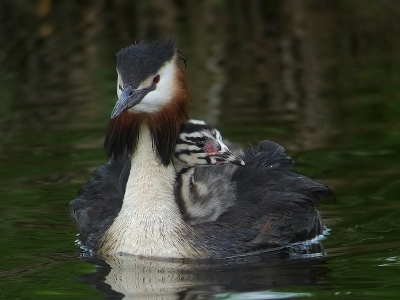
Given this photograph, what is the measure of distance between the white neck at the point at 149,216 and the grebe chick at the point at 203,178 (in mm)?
157

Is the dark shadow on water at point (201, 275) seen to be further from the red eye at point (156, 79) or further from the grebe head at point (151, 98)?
the red eye at point (156, 79)

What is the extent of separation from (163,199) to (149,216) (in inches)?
6.9

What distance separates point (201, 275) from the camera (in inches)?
314

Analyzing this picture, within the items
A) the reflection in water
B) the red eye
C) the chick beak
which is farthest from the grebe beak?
the reflection in water

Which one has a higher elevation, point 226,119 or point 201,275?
point 226,119

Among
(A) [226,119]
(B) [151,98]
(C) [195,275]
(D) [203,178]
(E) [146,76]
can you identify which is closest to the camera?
(C) [195,275]

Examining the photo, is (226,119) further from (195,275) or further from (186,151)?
(195,275)

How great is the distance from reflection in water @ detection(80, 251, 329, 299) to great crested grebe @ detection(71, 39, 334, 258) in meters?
0.13

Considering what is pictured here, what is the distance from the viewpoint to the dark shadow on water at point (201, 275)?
753 cm

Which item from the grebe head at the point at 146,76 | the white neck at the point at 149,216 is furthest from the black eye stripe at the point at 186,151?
the grebe head at the point at 146,76

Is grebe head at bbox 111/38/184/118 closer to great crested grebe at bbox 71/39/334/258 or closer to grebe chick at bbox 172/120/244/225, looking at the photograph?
great crested grebe at bbox 71/39/334/258

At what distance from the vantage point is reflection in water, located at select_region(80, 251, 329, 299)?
7.55 meters

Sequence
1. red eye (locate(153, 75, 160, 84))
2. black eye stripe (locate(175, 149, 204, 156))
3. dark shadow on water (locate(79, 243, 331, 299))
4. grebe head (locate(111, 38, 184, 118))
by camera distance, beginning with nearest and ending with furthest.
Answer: dark shadow on water (locate(79, 243, 331, 299)) < grebe head (locate(111, 38, 184, 118)) < red eye (locate(153, 75, 160, 84)) < black eye stripe (locate(175, 149, 204, 156))

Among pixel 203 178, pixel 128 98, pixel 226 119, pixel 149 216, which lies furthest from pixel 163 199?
pixel 226 119
